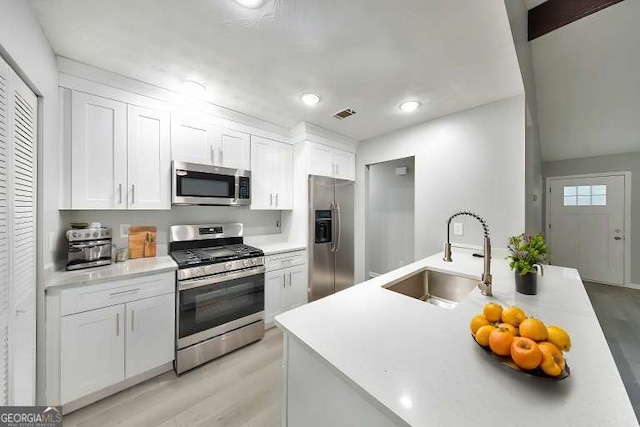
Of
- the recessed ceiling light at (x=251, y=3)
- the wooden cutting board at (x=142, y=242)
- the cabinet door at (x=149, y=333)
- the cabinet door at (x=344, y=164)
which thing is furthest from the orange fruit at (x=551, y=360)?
the cabinet door at (x=344, y=164)

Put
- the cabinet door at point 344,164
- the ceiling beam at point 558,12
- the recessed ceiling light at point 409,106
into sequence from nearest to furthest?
the ceiling beam at point 558,12
the recessed ceiling light at point 409,106
the cabinet door at point 344,164

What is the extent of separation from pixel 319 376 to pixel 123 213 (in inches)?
91.7

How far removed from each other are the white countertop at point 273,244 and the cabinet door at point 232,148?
938 mm

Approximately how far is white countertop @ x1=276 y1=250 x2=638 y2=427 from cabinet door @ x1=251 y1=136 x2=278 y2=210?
1867 mm

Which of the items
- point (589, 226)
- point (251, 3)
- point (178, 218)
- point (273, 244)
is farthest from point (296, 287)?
point (589, 226)

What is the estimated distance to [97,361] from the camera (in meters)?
1.60

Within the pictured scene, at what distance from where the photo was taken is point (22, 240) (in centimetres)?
122

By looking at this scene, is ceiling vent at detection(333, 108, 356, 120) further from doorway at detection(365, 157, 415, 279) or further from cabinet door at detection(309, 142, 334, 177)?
doorway at detection(365, 157, 415, 279)

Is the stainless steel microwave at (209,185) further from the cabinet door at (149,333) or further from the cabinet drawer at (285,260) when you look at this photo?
the cabinet door at (149,333)

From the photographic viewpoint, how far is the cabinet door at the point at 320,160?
3.00m

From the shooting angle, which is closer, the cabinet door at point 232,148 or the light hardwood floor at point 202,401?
the light hardwood floor at point 202,401

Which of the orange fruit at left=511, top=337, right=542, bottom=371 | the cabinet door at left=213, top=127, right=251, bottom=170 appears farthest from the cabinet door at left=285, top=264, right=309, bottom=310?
the orange fruit at left=511, top=337, right=542, bottom=371

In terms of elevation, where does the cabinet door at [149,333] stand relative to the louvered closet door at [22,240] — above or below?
below

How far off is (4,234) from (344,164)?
3.08m
